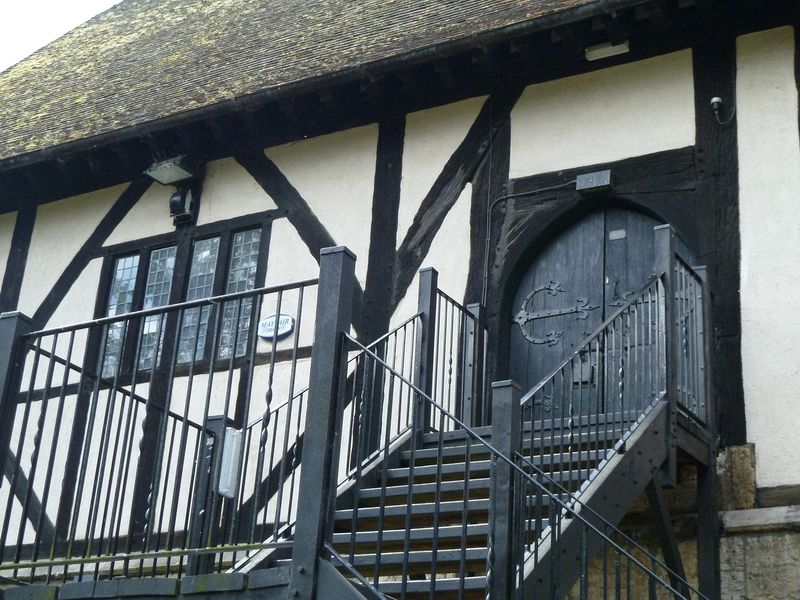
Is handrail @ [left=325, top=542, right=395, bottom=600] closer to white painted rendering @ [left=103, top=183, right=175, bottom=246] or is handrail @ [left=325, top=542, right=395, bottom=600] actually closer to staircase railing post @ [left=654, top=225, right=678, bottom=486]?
staircase railing post @ [left=654, top=225, right=678, bottom=486]

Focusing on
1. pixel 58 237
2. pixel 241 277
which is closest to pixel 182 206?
pixel 241 277

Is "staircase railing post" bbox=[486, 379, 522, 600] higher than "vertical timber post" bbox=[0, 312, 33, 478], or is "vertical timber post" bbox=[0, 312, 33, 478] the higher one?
"vertical timber post" bbox=[0, 312, 33, 478]

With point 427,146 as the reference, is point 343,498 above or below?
below

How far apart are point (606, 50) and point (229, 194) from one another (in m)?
3.74

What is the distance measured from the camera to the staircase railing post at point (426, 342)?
881cm

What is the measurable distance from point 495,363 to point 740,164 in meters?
2.28

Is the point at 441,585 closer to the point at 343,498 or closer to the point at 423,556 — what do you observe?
the point at 423,556

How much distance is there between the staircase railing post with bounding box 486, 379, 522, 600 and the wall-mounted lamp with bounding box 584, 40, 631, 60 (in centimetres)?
436

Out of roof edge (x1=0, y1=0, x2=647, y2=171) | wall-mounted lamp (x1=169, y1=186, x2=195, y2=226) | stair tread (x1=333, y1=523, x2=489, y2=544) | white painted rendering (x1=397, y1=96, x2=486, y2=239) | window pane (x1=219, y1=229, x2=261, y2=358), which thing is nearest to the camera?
stair tread (x1=333, y1=523, x2=489, y2=544)

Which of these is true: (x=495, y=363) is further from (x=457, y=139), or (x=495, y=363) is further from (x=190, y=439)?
(x=190, y=439)

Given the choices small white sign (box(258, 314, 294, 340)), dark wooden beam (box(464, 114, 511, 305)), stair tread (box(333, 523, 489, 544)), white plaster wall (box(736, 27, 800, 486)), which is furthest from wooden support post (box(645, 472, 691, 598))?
small white sign (box(258, 314, 294, 340))

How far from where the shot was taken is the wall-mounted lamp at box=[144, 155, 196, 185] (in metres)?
11.6

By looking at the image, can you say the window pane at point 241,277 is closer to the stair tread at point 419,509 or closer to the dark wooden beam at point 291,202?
the dark wooden beam at point 291,202

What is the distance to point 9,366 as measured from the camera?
7008 millimetres
